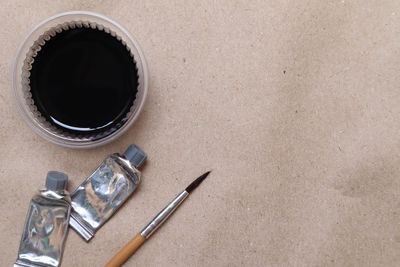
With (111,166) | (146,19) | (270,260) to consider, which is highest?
(146,19)

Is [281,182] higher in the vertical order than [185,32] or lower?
lower

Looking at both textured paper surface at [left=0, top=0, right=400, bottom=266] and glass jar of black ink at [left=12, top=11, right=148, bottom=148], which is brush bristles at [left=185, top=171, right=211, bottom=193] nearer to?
textured paper surface at [left=0, top=0, right=400, bottom=266]

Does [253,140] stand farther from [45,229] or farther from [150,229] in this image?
[45,229]

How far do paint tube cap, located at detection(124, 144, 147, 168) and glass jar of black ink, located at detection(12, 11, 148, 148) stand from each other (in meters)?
0.03

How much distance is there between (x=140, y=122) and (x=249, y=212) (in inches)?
8.0

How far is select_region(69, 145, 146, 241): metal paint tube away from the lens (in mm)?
558

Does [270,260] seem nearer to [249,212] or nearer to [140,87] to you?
[249,212]

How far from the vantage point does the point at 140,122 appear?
571 millimetres

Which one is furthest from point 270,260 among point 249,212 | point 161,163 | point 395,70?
point 395,70

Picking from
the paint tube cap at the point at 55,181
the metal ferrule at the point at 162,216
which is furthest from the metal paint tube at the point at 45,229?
the metal ferrule at the point at 162,216

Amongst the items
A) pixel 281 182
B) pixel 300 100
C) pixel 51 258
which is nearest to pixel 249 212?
pixel 281 182

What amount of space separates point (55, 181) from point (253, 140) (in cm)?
28

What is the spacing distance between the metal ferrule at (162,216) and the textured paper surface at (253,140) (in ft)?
0.04

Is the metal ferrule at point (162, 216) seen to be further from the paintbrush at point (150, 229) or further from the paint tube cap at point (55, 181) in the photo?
the paint tube cap at point (55, 181)
